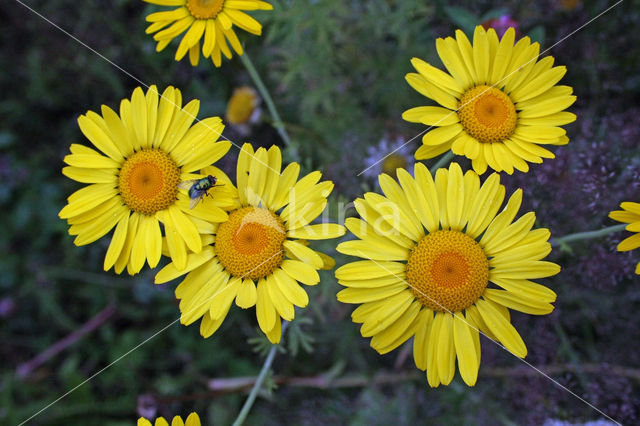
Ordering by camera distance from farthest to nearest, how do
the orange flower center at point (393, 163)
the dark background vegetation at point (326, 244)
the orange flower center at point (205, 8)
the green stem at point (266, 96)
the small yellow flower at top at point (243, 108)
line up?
1. the small yellow flower at top at point (243, 108)
2. the orange flower center at point (393, 163)
3. the dark background vegetation at point (326, 244)
4. the green stem at point (266, 96)
5. the orange flower center at point (205, 8)

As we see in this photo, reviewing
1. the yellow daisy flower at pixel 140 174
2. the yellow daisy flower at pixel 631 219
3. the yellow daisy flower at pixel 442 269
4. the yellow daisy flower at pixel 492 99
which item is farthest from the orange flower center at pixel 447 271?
the yellow daisy flower at pixel 140 174

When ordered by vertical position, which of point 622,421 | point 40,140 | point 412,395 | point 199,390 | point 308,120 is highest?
point 308,120

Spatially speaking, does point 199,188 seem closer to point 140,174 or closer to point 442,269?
point 140,174

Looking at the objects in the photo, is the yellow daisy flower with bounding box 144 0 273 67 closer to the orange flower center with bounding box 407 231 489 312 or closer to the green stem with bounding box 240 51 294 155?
the green stem with bounding box 240 51 294 155

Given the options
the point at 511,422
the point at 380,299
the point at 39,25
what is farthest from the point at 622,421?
the point at 39,25

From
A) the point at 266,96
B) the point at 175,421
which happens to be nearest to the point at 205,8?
the point at 266,96

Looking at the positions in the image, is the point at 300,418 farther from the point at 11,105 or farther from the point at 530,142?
the point at 11,105

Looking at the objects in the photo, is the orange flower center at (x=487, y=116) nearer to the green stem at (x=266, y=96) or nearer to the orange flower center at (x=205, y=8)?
the green stem at (x=266, y=96)
